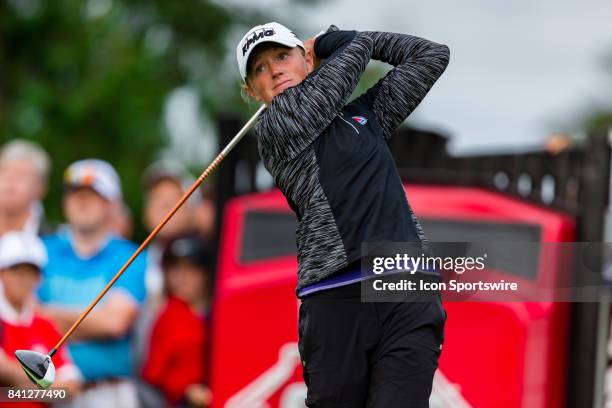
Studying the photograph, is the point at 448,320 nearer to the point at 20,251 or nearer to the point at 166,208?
the point at 20,251

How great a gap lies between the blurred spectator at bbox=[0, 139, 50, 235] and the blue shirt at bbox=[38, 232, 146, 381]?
11.7 inches

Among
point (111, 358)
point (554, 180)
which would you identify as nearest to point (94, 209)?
point (111, 358)

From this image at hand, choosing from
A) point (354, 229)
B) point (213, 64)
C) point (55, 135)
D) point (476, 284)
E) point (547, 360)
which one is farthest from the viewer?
point (213, 64)

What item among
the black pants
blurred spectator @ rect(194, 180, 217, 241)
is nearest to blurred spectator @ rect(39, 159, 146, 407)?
blurred spectator @ rect(194, 180, 217, 241)

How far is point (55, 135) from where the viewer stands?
57.0 feet

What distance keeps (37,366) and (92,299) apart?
2001mm

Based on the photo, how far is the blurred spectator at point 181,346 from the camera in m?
6.20

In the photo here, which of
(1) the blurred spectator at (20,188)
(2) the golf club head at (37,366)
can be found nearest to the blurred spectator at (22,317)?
(1) the blurred spectator at (20,188)

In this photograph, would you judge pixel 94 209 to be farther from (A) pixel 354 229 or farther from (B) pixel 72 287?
(A) pixel 354 229

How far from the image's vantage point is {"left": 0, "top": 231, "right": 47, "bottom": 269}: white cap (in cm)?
592

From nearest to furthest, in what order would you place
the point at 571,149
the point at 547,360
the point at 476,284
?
the point at 476,284, the point at 547,360, the point at 571,149

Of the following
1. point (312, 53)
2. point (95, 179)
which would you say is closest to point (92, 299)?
point (95, 179)

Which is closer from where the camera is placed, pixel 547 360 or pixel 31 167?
pixel 547 360

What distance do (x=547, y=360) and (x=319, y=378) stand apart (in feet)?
7.27
